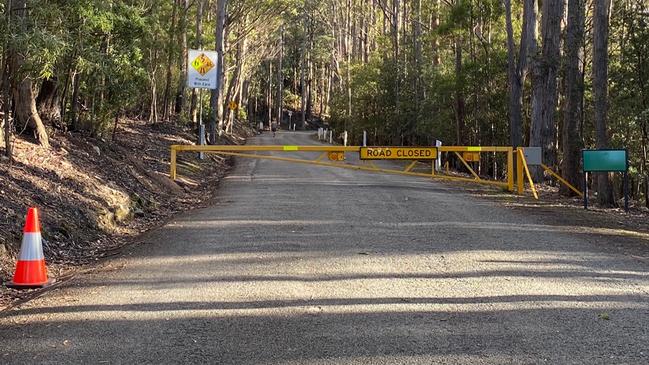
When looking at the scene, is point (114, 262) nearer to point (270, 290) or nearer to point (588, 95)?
point (270, 290)

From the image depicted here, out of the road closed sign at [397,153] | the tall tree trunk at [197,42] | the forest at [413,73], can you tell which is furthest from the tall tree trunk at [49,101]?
the tall tree trunk at [197,42]

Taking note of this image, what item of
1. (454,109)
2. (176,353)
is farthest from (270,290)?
(454,109)

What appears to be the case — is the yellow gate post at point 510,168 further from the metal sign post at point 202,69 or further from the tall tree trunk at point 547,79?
the metal sign post at point 202,69

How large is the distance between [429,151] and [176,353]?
472 inches

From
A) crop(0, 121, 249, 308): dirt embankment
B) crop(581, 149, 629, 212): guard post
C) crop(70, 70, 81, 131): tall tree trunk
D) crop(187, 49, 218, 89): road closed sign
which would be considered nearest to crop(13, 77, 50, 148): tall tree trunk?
crop(0, 121, 249, 308): dirt embankment

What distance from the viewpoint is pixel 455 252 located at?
27.7 ft

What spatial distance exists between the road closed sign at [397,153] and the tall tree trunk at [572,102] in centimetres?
361

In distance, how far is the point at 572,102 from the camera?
53.1ft

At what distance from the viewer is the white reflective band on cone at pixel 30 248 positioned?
21.6 ft

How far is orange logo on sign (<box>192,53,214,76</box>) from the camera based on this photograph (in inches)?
862

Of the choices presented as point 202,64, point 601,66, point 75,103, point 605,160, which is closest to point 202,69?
point 202,64

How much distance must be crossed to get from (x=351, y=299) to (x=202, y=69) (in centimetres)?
1728

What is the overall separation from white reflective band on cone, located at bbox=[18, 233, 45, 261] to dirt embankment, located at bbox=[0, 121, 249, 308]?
1.22 feet

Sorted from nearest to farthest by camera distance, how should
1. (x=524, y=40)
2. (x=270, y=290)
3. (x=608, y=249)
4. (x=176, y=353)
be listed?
1. (x=176, y=353)
2. (x=270, y=290)
3. (x=608, y=249)
4. (x=524, y=40)
